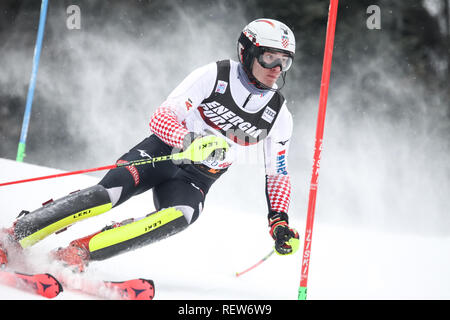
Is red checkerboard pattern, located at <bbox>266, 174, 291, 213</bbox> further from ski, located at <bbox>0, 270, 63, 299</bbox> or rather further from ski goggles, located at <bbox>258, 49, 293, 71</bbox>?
ski, located at <bbox>0, 270, 63, 299</bbox>

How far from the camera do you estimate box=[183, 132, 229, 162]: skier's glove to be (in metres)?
2.35

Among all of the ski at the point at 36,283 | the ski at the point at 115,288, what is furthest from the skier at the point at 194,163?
the ski at the point at 36,283

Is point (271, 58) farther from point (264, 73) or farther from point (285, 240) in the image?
point (285, 240)

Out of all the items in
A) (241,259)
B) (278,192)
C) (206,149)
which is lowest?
(241,259)

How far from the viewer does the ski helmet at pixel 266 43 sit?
2.76 meters

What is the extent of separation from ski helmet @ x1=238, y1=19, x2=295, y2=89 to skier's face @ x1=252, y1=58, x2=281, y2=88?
19 millimetres

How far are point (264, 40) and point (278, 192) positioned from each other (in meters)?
0.94

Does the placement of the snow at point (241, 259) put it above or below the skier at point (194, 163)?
below

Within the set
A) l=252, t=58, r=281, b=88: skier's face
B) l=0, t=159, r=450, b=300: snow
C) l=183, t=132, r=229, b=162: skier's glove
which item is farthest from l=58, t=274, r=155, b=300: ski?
l=252, t=58, r=281, b=88: skier's face

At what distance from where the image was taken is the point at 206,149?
2.35 m

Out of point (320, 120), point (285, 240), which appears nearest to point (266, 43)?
point (320, 120)

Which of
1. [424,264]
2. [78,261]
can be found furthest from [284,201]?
[424,264]

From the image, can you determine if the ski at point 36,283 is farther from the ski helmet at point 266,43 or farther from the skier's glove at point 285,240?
the ski helmet at point 266,43

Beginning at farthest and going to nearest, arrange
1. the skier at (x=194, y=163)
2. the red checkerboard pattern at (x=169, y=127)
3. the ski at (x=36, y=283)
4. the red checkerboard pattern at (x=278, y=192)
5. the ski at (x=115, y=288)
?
the red checkerboard pattern at (x=278, y=192) < the red checkerboard pattern at (x=169, y=127) < the skier at (x=194, y=163) < the ski at (x=115, y=288) < the ski at (x=36, y=283)
